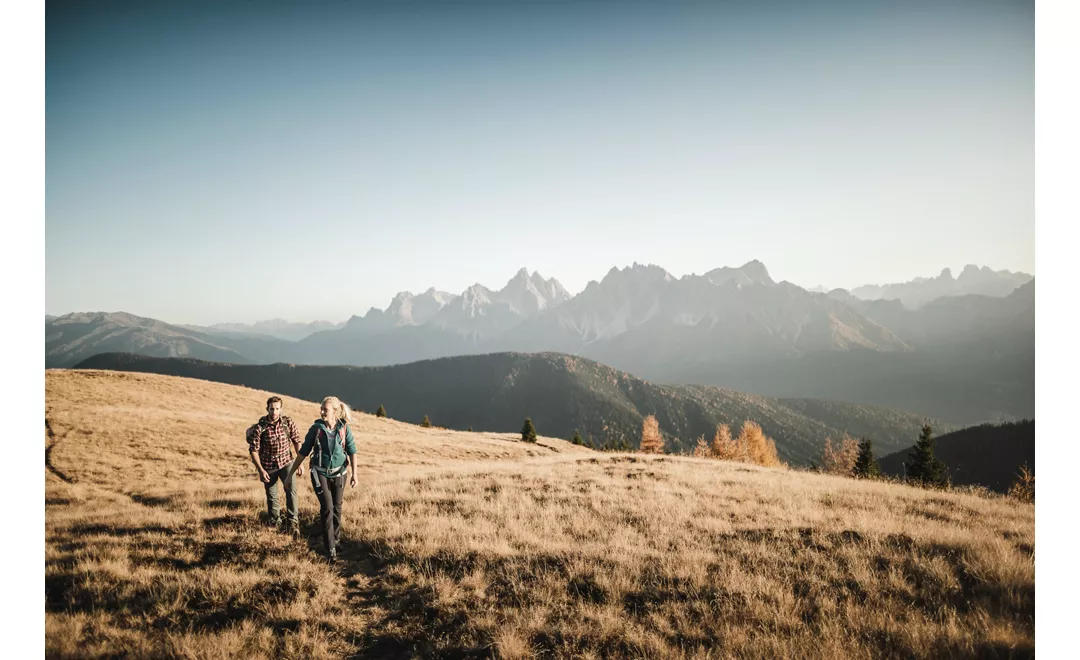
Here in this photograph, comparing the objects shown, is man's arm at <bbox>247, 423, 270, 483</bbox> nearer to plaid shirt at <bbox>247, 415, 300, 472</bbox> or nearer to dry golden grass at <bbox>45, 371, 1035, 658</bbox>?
plaid shirt at <bbox>247, 415, 300, 472</bbox>

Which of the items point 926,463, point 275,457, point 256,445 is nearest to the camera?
point 256,445

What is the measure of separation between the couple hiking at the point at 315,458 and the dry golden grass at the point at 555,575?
515 millimetres

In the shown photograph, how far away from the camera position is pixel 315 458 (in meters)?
7.14

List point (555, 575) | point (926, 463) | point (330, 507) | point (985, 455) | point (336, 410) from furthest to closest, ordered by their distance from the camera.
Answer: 1. point (985, 455)
2. point (926, 463)
3. point (336, 410)
4. point (330, 507)
5. point (555, 575)

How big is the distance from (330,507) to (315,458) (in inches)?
34.4

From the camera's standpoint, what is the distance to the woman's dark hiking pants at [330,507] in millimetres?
6734

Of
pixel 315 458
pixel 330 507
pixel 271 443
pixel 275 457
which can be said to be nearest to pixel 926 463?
pixel 330 507

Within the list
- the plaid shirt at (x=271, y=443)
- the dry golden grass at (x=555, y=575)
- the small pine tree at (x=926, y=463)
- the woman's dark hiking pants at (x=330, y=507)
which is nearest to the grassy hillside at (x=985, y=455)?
the small pine tree at (x=926, y=463)

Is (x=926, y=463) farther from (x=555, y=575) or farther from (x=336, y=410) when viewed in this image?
(x=336, y=410)

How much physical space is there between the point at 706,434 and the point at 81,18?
213026 mm

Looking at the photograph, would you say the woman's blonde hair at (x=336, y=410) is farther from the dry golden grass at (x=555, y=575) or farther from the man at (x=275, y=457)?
the dry golden grass at (x=555, y=575)

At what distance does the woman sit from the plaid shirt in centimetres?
81
